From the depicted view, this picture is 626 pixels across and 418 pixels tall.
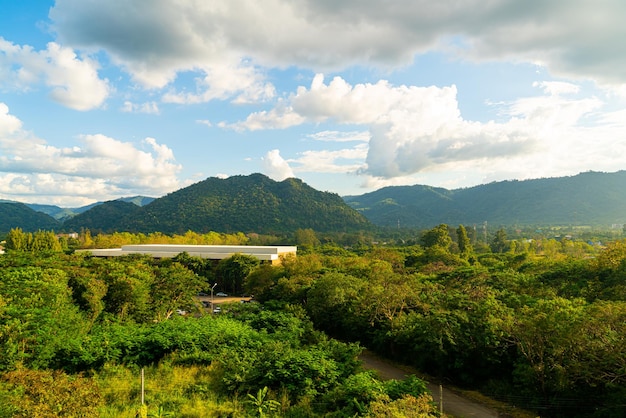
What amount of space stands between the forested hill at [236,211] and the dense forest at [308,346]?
93784 mm

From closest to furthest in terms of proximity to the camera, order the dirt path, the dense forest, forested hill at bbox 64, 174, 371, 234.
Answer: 1. the dense forest
2. the dirt path
3. forested hill at bbox 64, 174, 371, 234

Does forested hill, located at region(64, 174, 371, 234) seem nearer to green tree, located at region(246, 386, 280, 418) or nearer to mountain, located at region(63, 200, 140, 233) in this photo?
mountain, located at region(63, 200, 140, 233)

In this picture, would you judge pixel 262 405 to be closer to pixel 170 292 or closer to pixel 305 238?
pixel 170 292

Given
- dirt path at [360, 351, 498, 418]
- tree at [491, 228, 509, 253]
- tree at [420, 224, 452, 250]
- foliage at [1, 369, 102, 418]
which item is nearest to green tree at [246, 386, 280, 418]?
foliage at [1, 369, 102, 418]

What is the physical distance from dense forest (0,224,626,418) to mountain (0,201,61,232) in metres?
167

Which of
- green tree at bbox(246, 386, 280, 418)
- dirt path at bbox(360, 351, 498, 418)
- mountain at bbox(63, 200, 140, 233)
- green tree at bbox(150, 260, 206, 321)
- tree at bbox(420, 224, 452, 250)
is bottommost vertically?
dirt path at bbox(360, 351, 498, 418)

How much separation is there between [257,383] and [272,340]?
13.6 feet

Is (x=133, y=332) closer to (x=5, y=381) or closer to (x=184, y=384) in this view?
(x=184, y=384)

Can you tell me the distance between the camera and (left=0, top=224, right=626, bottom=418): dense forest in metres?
10.8

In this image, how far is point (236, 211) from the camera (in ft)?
410

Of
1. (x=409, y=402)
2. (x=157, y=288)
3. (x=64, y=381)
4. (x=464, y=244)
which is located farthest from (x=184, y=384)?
(x=464, y=244)

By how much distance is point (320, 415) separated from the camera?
1065cm

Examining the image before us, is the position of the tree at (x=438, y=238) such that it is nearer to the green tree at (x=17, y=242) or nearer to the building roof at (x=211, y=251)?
the building roof at (x=211, y=251)

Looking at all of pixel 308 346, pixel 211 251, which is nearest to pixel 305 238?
pixel 211 251
